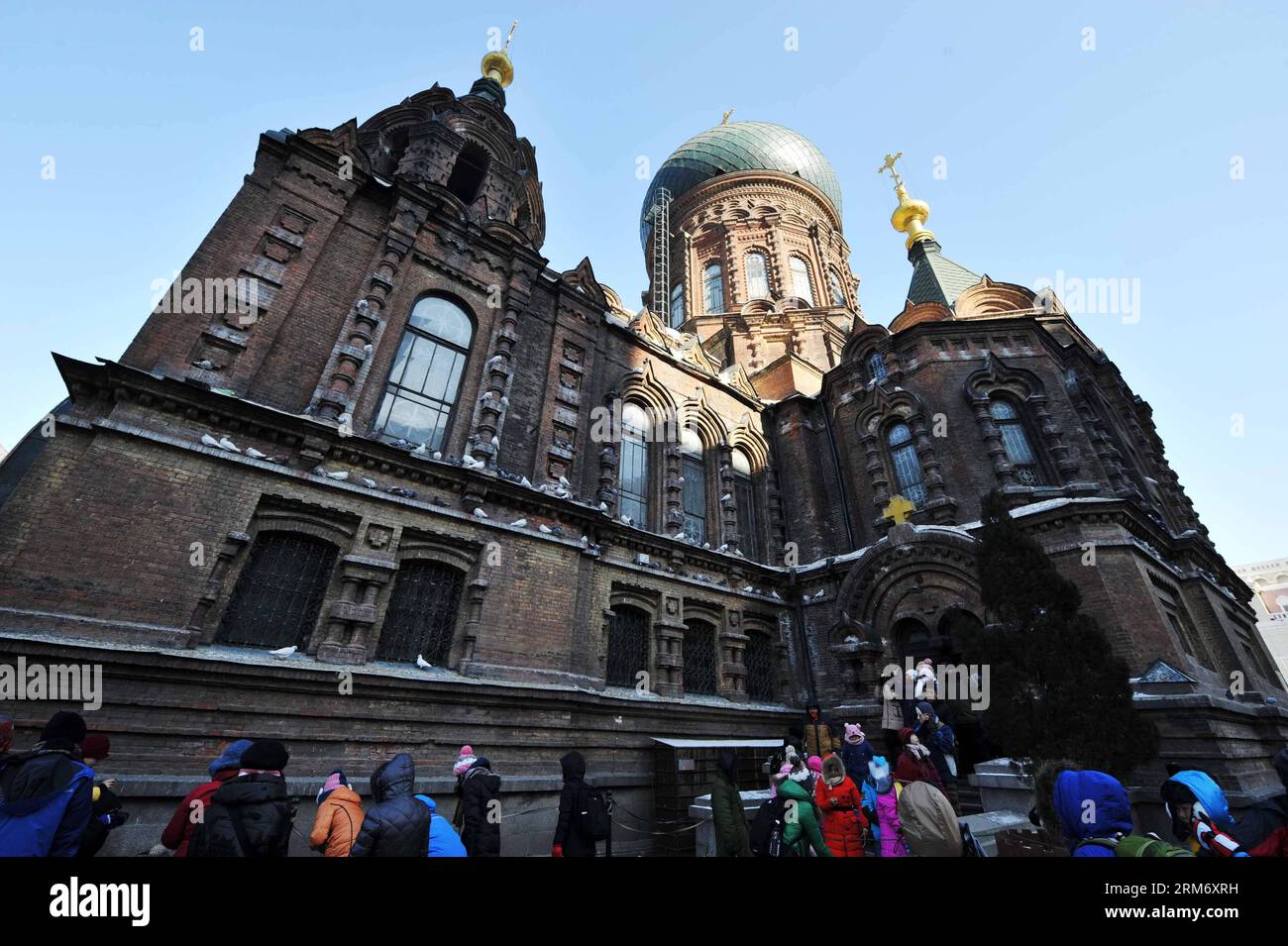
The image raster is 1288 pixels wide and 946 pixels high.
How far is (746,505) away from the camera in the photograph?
57.0 ft

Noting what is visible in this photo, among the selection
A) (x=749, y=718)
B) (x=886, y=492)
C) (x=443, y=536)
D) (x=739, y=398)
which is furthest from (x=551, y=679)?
(x=739, y=398)

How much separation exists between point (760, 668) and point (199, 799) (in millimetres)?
12534

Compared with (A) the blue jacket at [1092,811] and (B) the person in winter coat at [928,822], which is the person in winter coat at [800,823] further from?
(A) the blue jacket at [1092,811]

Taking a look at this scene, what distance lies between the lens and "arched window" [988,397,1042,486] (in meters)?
14.1

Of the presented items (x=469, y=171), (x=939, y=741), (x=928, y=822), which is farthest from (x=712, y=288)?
(x=928, y=822)

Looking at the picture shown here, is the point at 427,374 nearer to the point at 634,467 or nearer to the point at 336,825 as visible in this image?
the point at 634,467

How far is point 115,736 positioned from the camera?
6434 mm

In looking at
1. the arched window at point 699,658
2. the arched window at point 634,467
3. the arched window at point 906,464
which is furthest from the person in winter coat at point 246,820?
the arched window at point 906,464

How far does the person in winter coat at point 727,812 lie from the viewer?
6.07 metres

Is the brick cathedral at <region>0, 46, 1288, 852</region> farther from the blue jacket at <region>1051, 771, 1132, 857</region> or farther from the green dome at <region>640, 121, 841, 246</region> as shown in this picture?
the green dome at <region>640, 121, 841, 246</region>

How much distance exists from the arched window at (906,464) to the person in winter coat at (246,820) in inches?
588

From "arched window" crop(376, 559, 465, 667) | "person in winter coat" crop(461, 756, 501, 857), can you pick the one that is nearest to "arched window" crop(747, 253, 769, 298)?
"arched window" crop(376, 559, 465, 667)
